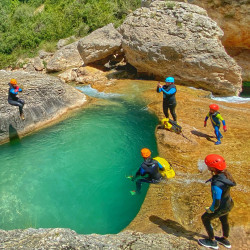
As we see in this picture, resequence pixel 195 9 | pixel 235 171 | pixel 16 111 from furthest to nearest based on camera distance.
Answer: pixel 195 9
pixel 16 111
pixel 235 171

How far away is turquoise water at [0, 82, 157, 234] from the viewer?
18.8 ft

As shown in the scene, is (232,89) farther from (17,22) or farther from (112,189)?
Answer: (17,22)

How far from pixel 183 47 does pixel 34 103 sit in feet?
26.7

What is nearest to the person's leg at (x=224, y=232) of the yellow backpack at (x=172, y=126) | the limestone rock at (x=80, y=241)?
the limestone rock at (x=80, y=241)

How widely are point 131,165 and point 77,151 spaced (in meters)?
2.12

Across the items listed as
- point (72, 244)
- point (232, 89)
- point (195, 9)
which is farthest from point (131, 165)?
point (195, 9)

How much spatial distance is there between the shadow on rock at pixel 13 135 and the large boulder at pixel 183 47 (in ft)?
27.1

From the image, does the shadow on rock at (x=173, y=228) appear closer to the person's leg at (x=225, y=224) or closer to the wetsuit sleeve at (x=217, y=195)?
the person's leg at (x=225, y=224)

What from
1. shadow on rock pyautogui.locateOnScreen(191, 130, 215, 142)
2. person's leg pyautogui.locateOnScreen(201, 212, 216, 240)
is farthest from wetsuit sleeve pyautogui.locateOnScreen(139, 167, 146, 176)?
shadow on rock pyautogui.locateOnScreen(191, 130, 215, 142)

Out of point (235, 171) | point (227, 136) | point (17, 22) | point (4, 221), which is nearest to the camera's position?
point (4, 221)

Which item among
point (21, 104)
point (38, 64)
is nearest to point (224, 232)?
point (21, 104)

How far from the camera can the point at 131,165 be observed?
7367mm

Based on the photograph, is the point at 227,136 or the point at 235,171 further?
the point at 227,136

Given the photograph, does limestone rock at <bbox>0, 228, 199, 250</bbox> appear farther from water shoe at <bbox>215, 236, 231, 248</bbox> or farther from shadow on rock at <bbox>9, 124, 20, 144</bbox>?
shadow on rock at <bbox>9, 124, 20, 144</bbox>
